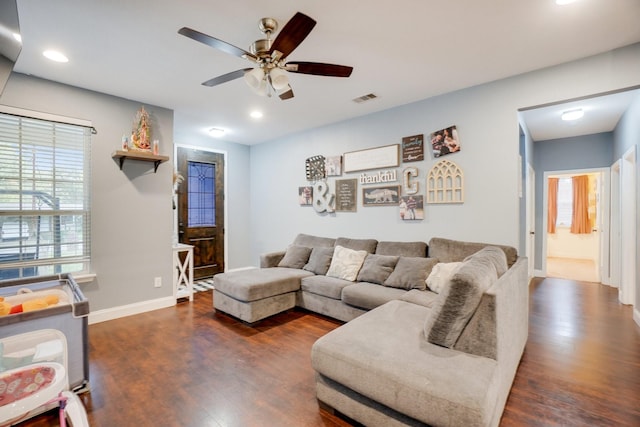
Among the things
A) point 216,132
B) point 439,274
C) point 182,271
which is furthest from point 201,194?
point 439,274

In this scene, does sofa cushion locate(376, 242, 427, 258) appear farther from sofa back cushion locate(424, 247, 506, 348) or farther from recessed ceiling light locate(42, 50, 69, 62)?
recessed ceiling light locate(42, 50, 69, 62)

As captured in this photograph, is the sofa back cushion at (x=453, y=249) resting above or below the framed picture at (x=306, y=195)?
below

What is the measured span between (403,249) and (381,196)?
2.79 feet

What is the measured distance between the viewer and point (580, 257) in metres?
7.61

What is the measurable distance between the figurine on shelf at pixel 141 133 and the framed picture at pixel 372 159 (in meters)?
2.68

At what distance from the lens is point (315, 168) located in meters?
4.84

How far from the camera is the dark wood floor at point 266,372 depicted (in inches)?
72.4

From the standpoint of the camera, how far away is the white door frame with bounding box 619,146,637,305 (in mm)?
3543

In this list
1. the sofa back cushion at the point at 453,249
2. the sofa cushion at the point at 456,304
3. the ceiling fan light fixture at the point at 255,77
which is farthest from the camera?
the sofa back cushion at the point at 453,249

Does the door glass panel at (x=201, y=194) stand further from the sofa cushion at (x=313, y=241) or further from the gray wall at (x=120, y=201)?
the sofa cushion at (x=313, y=241)

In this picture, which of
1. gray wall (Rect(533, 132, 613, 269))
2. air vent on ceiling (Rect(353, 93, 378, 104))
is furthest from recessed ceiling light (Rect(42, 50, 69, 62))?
gray wall (Rect(533, 132, 613, 269))

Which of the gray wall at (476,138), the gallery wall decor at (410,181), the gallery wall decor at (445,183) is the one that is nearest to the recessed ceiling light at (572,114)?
the gray wall at (476,138)

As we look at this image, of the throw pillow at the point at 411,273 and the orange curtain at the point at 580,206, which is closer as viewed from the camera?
the throw pillow at the point at 411,273

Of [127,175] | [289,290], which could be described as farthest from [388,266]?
[127,175]
